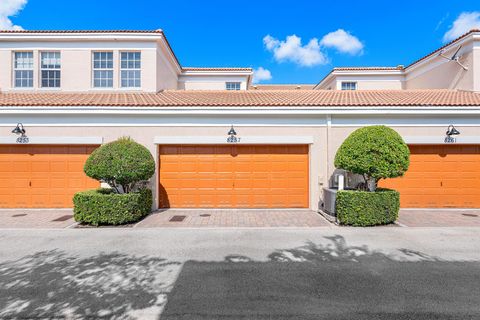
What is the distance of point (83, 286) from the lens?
419 cm

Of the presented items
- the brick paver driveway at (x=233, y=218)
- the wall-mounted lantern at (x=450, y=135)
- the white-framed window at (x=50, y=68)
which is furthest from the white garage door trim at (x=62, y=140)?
the wall-mounted lantern at (x=450, y=135)

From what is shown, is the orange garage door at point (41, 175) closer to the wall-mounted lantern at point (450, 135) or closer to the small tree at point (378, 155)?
the small tree at point (378, 155)

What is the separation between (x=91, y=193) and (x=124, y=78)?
8.03 meters

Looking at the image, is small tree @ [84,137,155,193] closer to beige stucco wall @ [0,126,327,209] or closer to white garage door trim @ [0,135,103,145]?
beige stucco wall @ [0,126,327,209]

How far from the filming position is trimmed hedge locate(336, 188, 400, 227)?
766 cm

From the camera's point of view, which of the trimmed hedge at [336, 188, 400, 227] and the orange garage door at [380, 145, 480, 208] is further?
the orange garage door at [380, 145, 480, 208]

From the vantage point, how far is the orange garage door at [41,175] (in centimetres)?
1009

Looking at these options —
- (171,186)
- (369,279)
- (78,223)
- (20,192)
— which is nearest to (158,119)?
(171,186)

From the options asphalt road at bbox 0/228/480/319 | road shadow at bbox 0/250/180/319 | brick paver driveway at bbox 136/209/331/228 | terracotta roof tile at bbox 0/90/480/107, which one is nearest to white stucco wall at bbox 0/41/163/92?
terracotta roof tile at bbox 0/90/480/107

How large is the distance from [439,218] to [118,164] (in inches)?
442

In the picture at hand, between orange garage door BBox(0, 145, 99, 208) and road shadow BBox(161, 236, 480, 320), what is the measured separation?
25.9ft

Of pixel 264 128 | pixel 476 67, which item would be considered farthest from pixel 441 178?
pixel 476 67

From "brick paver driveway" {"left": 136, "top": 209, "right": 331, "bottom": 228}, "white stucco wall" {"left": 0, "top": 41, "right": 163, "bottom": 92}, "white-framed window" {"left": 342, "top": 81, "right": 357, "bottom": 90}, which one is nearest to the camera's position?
"brick paver driveway" {"left": 136, "top": 209, "right": 331, "bottom": 228}

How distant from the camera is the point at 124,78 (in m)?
13.5
